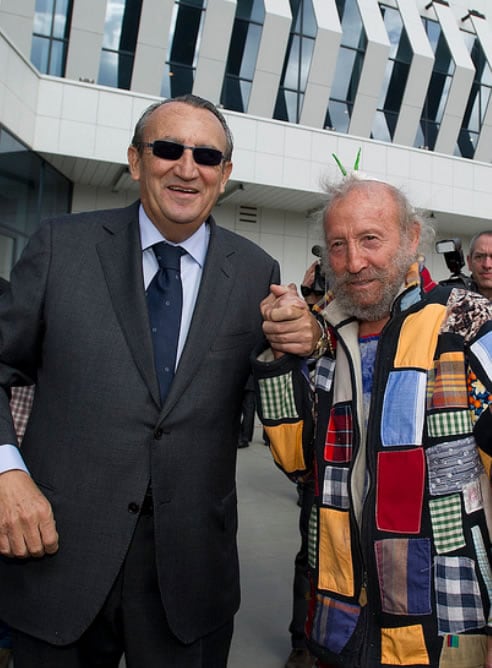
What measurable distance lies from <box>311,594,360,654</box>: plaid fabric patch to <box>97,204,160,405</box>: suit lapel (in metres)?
0.73

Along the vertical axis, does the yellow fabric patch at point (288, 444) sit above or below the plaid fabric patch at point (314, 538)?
above

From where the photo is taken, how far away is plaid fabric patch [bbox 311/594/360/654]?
4.71 feet

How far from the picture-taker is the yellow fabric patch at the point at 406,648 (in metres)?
1.34

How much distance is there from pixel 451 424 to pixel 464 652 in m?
0.55

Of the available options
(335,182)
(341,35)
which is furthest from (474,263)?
(341,35)

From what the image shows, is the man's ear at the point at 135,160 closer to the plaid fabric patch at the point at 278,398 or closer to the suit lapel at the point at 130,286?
the suit lapel at the point at 130,286

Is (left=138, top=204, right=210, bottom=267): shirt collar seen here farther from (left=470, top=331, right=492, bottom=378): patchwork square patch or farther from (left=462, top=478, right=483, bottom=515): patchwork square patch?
(left=462, top=478, right=483, bottom=515): patchwork square patch

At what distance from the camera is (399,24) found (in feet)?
A: 49.4

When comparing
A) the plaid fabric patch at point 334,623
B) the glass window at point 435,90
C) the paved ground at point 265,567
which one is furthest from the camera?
the glass window at point 435,90

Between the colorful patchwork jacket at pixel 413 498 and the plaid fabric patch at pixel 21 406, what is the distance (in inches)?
49.1

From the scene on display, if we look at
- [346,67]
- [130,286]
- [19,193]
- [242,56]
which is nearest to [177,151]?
[130,286]

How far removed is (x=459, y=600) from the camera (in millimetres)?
1335

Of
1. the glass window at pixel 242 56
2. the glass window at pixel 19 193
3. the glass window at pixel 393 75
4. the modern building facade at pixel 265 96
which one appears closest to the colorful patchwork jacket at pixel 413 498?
the glass window at pixel 19 193

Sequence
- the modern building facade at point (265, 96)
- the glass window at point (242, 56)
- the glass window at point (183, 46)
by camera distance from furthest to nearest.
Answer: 1. the glass window at point (242, 56)
2. the glass window at point (183, 46)
3. the modern building facade at point (265, 96)
